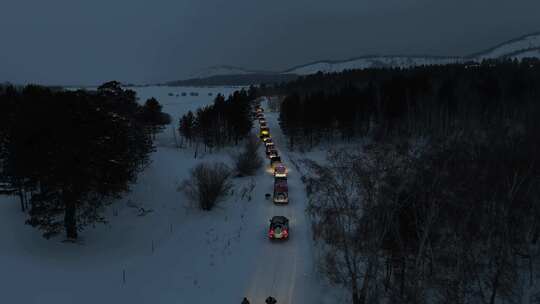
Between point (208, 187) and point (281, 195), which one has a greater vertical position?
point (208, 187)

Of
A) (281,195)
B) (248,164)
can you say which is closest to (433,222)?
(281,195)

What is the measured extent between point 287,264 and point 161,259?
28.4 feet

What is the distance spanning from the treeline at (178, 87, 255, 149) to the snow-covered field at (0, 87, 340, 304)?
95.6ft

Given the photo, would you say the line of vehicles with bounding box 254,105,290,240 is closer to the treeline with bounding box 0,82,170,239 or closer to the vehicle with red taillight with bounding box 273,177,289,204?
the vehicle with red taillight with bounding box 273,177,289,204

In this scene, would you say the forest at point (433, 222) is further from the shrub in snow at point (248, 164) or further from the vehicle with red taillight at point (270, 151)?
the vehicle with red taillight at point (270, 151)

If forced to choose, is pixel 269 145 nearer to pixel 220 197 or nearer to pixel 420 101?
pixel 220 197

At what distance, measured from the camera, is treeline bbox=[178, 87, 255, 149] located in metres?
59.6

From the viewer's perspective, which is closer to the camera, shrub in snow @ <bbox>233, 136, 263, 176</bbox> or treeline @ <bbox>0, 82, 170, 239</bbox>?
treeline @ <bbox>0, 82, 170, 239</bbox>

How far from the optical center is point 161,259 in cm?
2156

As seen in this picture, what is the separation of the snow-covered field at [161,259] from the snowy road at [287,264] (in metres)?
0.06

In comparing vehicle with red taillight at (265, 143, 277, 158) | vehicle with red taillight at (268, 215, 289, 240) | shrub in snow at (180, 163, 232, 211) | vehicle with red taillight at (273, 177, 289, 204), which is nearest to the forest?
vehicle with red taillight at (268, 215, 289, 240)

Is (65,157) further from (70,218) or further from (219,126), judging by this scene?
(219,126)

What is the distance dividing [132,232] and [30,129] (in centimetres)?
996

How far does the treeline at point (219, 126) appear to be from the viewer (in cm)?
5957
